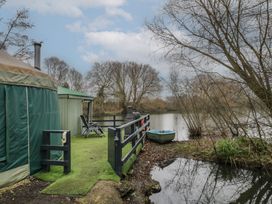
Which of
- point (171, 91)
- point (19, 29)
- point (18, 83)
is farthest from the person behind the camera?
point (19, 29)

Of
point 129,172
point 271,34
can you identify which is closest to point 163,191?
point 129,172

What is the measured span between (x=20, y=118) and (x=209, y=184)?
5.53 m

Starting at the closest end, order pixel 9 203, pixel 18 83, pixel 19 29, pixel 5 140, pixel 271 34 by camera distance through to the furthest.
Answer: pixel 9 203
pixel 5 140
pixel 18 83
pixel 271 34
pixel 19 29

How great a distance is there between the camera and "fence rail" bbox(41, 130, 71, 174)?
5969mm

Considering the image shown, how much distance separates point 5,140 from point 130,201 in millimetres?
2609

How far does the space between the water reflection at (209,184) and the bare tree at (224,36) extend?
2.36 meters

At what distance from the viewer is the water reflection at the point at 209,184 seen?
703 centimetres

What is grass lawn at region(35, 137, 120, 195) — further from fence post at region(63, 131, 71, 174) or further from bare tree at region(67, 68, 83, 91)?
bare tree at region(67, 68, 83, 91)

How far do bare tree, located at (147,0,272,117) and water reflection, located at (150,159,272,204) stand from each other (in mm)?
2362

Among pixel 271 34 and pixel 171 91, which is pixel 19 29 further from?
pixel 271 34

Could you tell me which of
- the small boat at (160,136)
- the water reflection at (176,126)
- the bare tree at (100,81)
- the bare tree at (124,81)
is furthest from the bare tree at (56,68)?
the small boat at (160,136)

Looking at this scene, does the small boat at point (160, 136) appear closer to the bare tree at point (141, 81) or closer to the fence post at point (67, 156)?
the fence post at point (67, 156)

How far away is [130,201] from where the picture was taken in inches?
211

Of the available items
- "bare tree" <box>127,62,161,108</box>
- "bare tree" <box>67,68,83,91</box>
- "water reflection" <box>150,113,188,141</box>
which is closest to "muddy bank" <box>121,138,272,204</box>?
"water reflection" <box>150,113,188,141</box>
